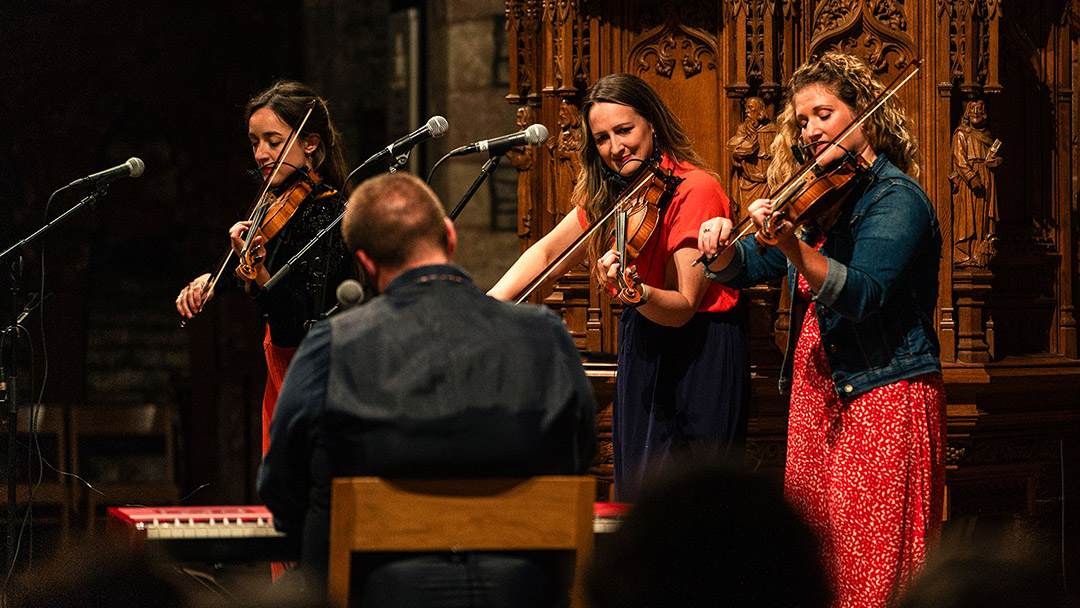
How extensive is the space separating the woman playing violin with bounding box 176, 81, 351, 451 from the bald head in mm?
1237

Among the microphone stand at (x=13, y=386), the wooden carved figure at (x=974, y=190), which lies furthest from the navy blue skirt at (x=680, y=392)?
the microphone stand at (x=13, y=386)

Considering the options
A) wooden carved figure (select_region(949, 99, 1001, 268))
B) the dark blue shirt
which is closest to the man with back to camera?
the dark blue shirt

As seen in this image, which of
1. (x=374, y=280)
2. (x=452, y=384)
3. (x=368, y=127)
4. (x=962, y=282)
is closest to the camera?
(x=452, y=384)

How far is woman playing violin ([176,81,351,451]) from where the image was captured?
146 inches

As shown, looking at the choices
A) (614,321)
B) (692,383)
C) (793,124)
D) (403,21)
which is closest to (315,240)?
(692,383)

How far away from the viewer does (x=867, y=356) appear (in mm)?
3008

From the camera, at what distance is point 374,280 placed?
247 cm

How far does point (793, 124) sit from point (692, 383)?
2.51 feet

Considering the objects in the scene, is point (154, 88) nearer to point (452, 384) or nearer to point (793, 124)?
point (793, 124)

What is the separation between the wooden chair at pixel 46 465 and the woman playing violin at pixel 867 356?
4504mm

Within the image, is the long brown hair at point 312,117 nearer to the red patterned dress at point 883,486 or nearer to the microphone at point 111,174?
the microphone at point 111,174

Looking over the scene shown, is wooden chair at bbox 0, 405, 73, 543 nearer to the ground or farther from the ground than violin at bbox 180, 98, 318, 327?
nearer to the ground

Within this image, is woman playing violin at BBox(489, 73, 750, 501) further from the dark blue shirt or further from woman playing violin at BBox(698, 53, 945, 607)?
the dark blue shirt

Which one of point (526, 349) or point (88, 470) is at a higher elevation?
point (526, 349)
